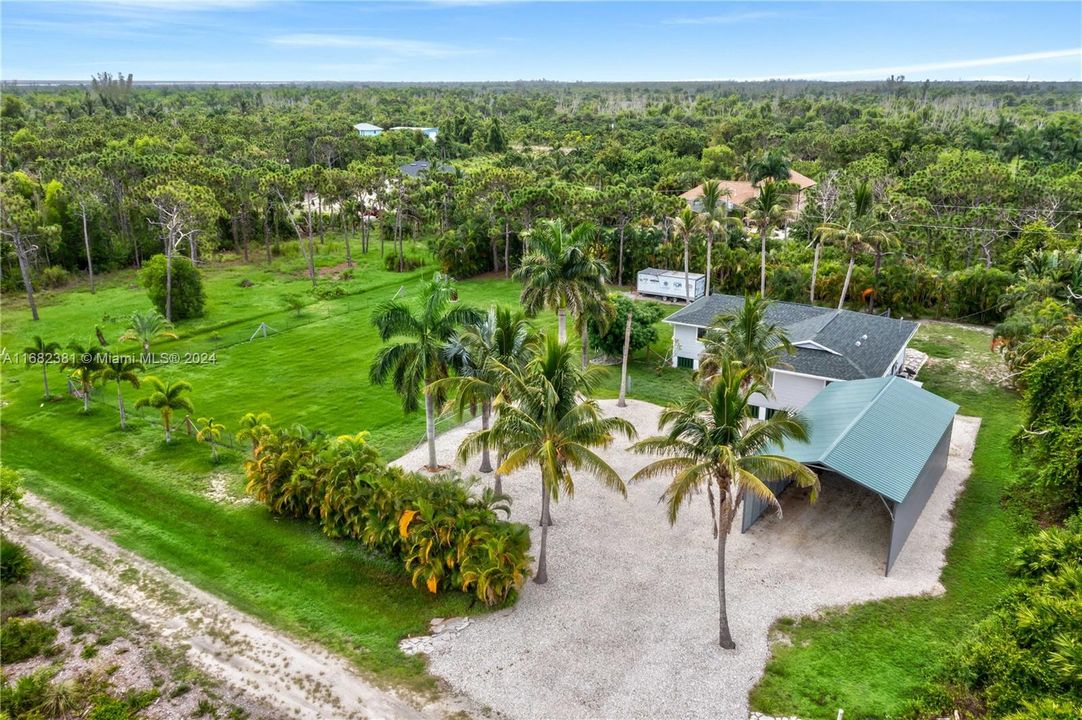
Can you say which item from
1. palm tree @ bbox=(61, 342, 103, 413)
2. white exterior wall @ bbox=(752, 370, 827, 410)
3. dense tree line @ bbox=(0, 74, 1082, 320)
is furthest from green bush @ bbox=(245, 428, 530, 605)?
dense tree line @ bbox=(0, 74, 1082, 320)

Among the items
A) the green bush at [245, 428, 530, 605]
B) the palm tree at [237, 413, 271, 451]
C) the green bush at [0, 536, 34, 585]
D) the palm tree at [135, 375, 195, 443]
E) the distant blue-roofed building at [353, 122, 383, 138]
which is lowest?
the green bush at [0, 536, 34, 585]

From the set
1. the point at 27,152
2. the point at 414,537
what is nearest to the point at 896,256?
the point at 414,537

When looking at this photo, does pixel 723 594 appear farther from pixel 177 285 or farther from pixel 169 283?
pixel 177 285

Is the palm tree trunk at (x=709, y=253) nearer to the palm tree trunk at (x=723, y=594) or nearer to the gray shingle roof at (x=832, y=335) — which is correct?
the gray shingle roof at (x=832, y=335)

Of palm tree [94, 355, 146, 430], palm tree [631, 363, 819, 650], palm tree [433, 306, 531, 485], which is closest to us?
palm tree [631, 363, 819, 650]

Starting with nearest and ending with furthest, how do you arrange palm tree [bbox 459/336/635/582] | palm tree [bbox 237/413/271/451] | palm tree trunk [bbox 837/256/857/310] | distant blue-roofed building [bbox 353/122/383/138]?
1. palm tree [bbox 459/336/635/582]
2. palm tree [bbox 237/413/271/451]
3. palm tree trunk [bbox 837/256/857/310]
4. distant blue-roofed building [bbox 353/122/383/138]

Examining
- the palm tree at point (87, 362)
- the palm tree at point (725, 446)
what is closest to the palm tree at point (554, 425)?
the palm tree at point (725, 446)

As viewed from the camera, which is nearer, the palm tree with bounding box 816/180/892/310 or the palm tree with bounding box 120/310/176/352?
the palm tree with bounding box 120/310/176/352

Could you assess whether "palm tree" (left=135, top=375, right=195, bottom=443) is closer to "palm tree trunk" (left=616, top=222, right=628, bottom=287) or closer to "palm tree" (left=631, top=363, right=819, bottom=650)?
"palm tree" (left=631, top=363, right=819, bottom=650)
